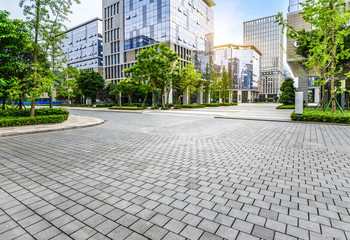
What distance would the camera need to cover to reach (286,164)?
5.22 meters

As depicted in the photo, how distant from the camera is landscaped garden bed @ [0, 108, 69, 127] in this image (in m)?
11.9

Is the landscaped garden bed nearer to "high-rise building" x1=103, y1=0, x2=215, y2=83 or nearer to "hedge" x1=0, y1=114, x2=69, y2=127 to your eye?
"hedge" x1=0, y1=114, x2=69, y2=127

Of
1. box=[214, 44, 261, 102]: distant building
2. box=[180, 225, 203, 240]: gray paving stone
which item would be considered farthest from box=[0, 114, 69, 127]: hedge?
box=[214, 44, 261, 102]: distant building

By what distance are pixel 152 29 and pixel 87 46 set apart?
131ft

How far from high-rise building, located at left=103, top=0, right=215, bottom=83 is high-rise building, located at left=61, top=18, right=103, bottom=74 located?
15.2 meters

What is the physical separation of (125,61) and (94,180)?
177ft

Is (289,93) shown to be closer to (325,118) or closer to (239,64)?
(325,118)

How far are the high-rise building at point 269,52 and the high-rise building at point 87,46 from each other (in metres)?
104

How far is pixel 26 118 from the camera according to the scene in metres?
12.6

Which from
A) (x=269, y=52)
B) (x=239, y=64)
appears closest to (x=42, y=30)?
(x=239, y=64)

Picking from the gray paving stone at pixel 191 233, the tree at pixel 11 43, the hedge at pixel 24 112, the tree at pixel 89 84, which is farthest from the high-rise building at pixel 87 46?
the gray paving stone at pixel 191 233

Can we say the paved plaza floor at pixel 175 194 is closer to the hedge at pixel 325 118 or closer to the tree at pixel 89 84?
the hedge at pixel 325 118

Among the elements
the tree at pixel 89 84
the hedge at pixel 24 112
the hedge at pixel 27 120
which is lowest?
the hedge at pixel 27 120

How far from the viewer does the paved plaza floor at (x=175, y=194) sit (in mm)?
2574
